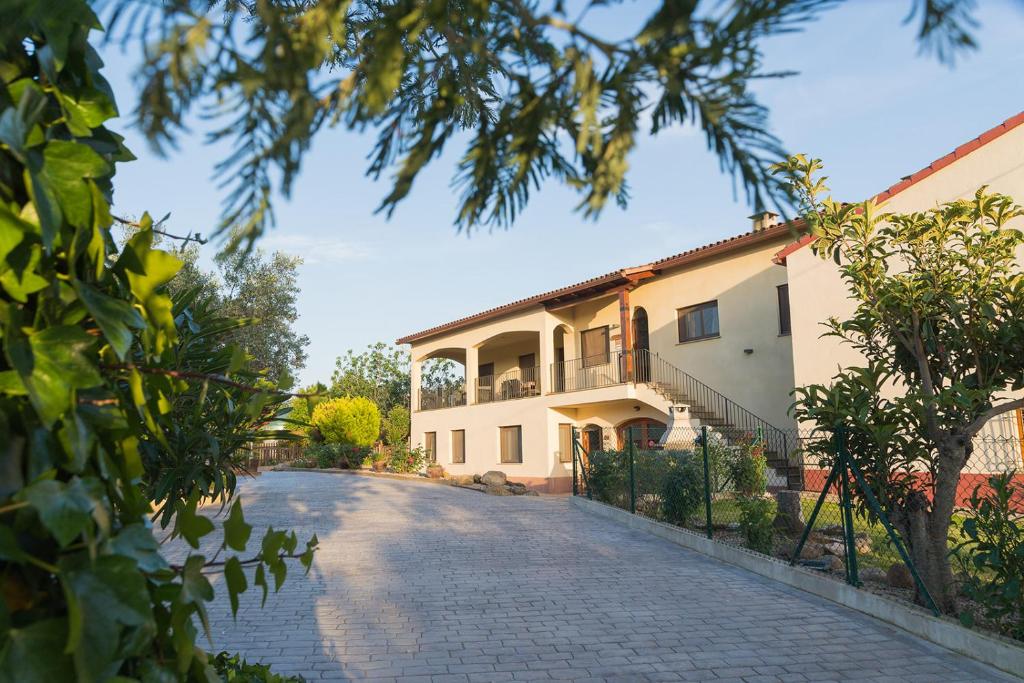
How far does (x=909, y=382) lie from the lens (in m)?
6.95

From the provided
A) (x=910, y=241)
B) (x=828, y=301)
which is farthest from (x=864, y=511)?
(x=828, y=301)

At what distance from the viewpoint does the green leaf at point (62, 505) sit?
3.56ft

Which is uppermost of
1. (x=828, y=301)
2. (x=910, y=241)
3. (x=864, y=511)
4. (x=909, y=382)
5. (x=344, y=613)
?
(x=828, y=301)

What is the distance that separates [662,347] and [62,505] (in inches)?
808

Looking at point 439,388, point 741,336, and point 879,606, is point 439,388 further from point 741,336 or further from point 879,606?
point 879,606

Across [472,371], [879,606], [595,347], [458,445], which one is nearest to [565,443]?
[595,347]

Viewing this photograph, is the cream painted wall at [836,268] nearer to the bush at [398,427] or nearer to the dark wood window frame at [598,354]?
the dark wood window frame at [598,354]

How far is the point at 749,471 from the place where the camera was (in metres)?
13.7

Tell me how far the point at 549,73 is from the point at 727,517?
10371mm

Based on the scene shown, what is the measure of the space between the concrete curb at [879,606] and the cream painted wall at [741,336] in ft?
26.2

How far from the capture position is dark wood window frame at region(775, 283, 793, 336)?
1738 centimetres

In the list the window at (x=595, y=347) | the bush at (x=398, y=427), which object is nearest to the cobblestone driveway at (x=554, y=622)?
the window at (x=595, y=347)

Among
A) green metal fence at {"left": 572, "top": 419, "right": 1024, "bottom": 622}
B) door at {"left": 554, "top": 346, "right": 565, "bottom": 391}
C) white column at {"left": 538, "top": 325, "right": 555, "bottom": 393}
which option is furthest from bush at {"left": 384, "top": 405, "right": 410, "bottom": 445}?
green metal fence at {"left": 572, "top": 419, "right": 1024, "bottom": 622}

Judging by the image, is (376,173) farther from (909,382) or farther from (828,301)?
(828,301)
